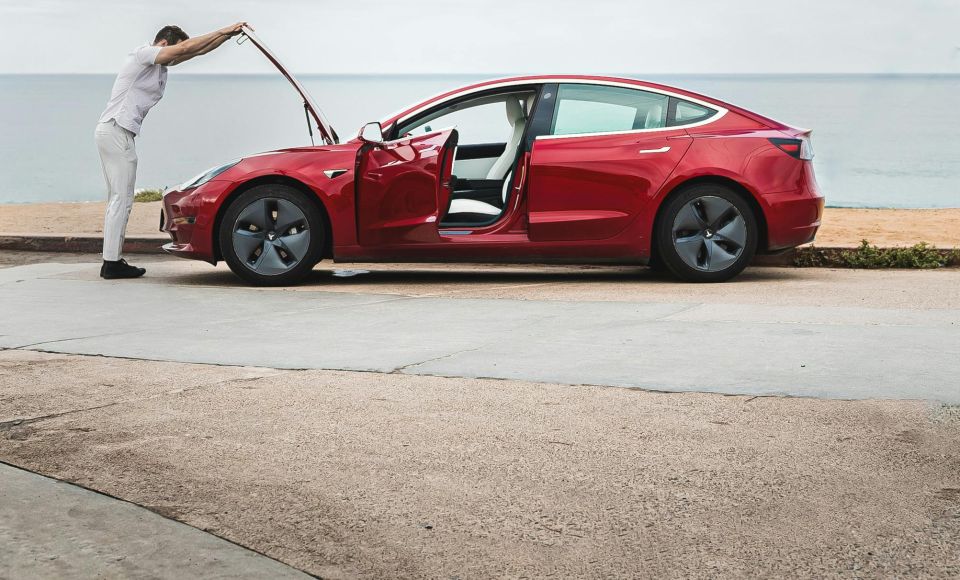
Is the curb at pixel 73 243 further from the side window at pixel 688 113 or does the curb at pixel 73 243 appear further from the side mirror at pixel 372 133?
the side window at pixel 688 113

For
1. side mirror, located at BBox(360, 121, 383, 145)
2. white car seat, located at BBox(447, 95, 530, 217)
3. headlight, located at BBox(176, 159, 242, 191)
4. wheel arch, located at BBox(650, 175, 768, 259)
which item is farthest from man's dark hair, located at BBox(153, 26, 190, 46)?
wheel arch, located at BBox(650, 175, 768, 259)

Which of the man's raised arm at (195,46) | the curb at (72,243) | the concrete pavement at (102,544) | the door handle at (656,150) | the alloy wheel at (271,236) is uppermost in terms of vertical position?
the man's raised arm at (195,46)

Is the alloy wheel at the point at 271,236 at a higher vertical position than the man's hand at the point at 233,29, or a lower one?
lower

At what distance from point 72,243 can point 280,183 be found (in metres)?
4.03

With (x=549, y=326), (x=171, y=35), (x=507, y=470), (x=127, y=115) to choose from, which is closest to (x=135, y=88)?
(x=127, y=115)

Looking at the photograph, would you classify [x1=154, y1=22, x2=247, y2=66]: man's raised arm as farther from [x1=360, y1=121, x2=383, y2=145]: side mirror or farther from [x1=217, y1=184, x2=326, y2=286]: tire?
[x1=360, y1=121, x2=383, y2=145]: side mirror

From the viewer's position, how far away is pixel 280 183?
8.95 meters

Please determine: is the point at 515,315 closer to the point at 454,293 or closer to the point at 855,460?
the point at 454,293

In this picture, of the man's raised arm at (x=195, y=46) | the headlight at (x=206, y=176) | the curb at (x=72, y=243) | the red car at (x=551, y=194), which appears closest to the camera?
the red car at (x=551, y=194)

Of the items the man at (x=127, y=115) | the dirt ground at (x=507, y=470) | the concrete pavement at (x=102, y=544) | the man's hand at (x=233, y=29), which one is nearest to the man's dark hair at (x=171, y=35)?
the man at (x=127, y=115)

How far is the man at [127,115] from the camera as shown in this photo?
940cm

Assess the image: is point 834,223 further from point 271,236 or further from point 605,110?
point 271,236

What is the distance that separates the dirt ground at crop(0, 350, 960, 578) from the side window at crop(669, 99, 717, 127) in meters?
4.25

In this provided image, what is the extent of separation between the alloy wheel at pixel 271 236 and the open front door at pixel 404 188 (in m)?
0.47
